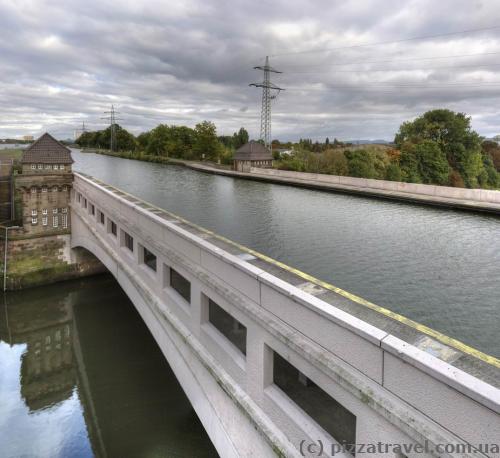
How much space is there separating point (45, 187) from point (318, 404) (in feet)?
94.3

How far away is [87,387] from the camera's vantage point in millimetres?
17234

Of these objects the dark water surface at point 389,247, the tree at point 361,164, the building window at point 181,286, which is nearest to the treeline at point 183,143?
the tree at point 361,164

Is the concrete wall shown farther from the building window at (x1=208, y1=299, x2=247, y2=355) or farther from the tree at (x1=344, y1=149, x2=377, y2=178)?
the building window at (x1=208, y1=299, x2=247, y2=355)

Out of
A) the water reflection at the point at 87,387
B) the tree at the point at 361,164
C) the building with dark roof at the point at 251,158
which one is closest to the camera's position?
the water reflection at the point at 87,387

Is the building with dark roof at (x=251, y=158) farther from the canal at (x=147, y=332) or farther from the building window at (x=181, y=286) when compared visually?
the building window at (x=181, y=286)

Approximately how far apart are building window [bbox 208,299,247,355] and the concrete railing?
1.32 ft

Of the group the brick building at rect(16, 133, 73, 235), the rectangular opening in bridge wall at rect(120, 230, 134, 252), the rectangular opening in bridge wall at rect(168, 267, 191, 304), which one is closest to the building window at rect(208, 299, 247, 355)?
the rectangular opening in bridge wall at rect(168, 267, 191, 304)

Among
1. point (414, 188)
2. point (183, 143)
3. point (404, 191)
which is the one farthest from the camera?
point (183, 143)

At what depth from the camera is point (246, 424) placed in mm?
7129

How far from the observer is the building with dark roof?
49.1 meters

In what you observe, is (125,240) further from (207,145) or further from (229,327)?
(207,145)

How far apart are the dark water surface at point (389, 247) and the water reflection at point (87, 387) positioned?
7218 mm

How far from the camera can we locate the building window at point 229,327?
27.5 feet

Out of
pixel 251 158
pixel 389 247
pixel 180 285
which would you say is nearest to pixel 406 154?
pixel 251 158
